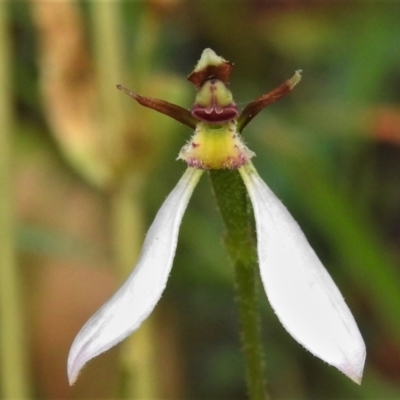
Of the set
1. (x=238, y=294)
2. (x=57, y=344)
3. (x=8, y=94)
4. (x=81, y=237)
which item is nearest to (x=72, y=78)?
(x=8, y=94)

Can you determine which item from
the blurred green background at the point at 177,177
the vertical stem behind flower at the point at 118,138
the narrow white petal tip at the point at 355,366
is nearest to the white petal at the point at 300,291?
the narrow white petal tip at the point at 355,366

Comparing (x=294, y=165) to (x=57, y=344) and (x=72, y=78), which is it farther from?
(x=57, y=344)

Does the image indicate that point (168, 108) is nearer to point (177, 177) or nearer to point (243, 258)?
point (243, 258)

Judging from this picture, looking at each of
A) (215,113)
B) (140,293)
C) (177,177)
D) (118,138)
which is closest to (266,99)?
(215,113)

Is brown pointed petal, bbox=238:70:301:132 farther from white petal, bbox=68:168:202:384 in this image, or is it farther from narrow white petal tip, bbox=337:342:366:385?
narrow white petal tip, bbox=337:342:366:385

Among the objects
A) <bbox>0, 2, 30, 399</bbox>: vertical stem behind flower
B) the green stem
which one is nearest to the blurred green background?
<bbox>0, 2, 30, 399</bbox>: vertical stem behind flower

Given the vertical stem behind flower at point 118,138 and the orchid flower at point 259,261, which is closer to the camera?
the orchid flower at point 259,261

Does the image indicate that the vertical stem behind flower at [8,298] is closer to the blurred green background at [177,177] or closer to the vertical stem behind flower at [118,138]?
the blurred green background at [177,177]
